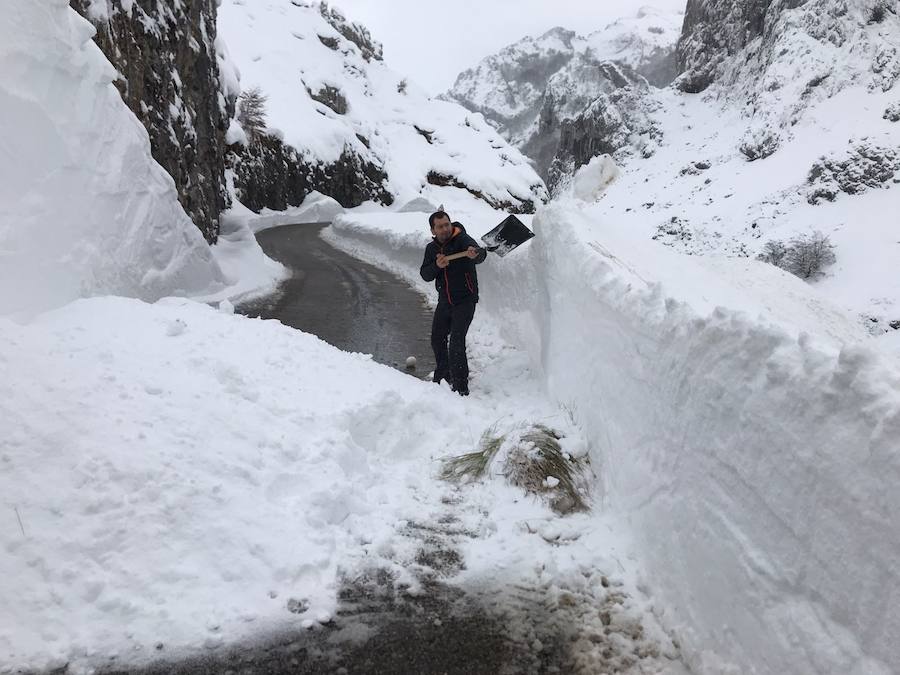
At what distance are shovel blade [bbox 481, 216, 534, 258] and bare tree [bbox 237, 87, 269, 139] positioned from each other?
2744 cm

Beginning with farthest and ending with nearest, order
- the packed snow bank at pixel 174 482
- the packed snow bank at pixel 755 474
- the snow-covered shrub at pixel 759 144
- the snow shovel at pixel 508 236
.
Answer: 1. the snow-covered shrub at pixel 759 144
2. the snow shovel at pixel 508 236
3. the packed snow bank at pixel 174 482
4. the packed snow bank at pixel 755 474

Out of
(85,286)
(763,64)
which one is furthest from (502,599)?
(763,64)

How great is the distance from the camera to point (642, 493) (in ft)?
10.7

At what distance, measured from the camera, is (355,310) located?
32.7 ft

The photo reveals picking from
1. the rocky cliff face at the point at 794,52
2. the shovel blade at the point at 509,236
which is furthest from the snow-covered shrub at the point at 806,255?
the rocky cliff face at the point at 794,52

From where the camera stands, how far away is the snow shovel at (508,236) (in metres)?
8.21

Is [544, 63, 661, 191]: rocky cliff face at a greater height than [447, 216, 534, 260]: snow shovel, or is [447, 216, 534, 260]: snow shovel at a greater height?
[544, 63, 661, 191]: rocky cliff face

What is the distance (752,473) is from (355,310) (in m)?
8.21

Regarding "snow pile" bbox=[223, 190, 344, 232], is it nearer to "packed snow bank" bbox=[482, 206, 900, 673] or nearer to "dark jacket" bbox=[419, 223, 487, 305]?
"dark jacket" bbox=[419, 223, 487, 305]

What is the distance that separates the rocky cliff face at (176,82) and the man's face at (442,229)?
265 inches

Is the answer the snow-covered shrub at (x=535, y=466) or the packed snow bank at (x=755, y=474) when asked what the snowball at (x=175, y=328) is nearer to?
the snow-covered shrub at (x=535, y=466)

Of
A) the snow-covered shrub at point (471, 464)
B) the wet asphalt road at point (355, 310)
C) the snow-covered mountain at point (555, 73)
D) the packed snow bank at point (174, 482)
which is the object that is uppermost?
the snow-covered mountain at point (555, 73)

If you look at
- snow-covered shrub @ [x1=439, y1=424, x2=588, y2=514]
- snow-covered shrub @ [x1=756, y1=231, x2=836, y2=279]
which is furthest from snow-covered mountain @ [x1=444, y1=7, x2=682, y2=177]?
snow-covered shrub @ [x1=439, y1=424, x2=588, y2=514]

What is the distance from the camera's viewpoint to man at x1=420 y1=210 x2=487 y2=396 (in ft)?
18.9
